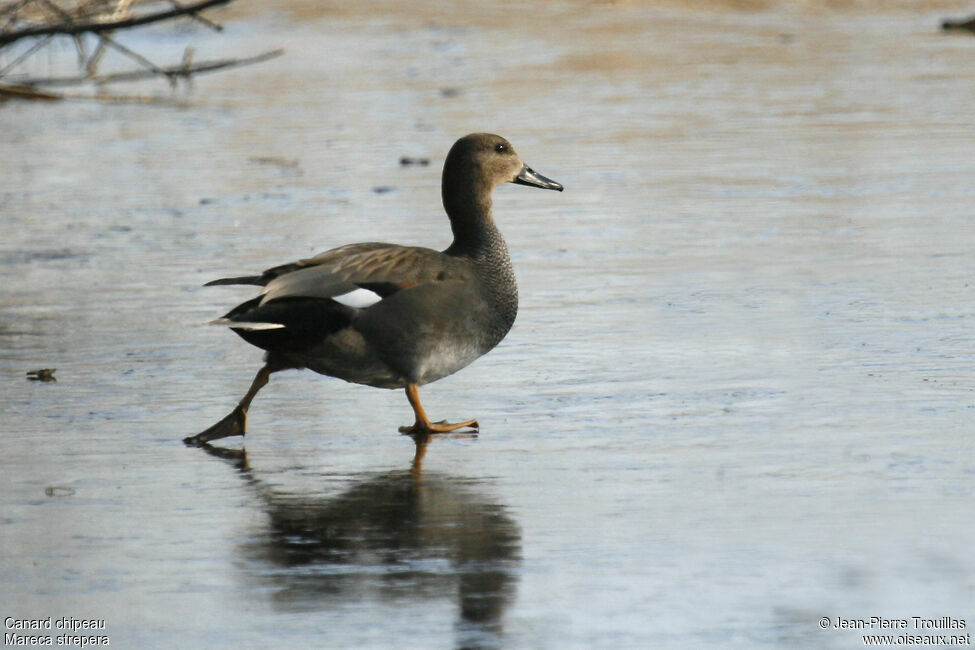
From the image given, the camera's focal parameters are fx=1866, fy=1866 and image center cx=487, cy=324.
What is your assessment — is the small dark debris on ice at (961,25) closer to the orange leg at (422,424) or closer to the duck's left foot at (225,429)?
the orange leg at (422,424)

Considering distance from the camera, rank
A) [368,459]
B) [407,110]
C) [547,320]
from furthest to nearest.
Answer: [407,110], [547,320], [368,459]

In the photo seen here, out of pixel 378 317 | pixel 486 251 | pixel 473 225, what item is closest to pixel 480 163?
pixel 473 225

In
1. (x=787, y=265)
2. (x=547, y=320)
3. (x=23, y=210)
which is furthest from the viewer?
(x=23, y=210)

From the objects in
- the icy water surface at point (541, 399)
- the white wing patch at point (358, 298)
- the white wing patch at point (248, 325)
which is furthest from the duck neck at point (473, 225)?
the white wing patch at point (248, 325)

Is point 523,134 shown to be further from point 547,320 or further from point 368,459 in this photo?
point 368,459

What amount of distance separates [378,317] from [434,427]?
0.46 m

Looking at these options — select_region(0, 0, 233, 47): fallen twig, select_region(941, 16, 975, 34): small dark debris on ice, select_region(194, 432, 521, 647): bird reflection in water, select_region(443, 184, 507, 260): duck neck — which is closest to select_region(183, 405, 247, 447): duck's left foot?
select_region(194, 432, 521, 647): bird reflection in water

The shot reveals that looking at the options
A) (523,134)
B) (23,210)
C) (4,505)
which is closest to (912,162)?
(523,134)

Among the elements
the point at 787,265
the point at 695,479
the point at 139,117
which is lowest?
the point at 139,117

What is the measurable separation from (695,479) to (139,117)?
13704 mm

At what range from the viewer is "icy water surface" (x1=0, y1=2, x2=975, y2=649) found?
4.94m

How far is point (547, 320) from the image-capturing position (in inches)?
354

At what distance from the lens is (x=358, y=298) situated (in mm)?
6867

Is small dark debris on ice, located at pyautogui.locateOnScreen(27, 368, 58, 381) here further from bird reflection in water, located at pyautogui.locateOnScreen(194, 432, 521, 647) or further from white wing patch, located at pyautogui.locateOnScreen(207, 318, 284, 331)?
bird reflection in water, located at pyautogui.locateOnScreen(194, 432, 521, 647)
